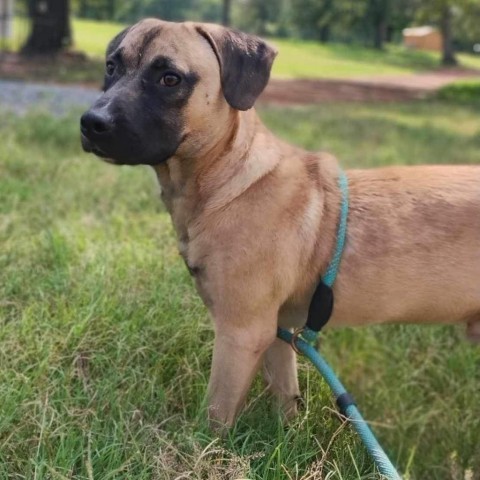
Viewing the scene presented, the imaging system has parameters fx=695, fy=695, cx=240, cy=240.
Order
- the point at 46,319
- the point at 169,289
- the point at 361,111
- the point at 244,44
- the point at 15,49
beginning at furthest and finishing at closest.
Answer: the point at 15,49
the point at 361,111
the point at 169,289
the point at 46,319
the point at 244,44

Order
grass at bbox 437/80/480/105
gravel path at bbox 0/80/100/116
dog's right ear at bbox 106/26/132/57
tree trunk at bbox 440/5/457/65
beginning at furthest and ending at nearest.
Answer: tree trunk at bbox 440/5/457/65
grass at bbox 437/80/480/105
gravel path at bbox 0/80/100/116
dog's right ear at bbox 106/26/132/57

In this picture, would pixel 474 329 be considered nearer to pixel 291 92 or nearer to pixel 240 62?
pixel 240 62

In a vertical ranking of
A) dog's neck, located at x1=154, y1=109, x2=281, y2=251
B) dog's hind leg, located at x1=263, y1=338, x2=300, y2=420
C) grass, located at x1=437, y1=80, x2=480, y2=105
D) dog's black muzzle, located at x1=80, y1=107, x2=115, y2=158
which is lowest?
grass, located at x1=437, y1=80, x2=480, y2=105

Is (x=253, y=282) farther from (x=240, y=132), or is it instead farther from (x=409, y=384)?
(x=409, y=384)

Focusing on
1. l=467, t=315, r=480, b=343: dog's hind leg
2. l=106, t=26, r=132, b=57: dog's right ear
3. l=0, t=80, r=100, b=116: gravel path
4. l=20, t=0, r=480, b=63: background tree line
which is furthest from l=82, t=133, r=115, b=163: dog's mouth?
l=20, t=0, r=480, b=63: background tree line

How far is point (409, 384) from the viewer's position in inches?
139

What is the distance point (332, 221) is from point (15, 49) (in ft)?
56.6

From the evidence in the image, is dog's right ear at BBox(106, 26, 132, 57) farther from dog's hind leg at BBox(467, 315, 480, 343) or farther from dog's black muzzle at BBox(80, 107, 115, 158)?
dog's hind leg at BBox(467, 315, 480, 343)

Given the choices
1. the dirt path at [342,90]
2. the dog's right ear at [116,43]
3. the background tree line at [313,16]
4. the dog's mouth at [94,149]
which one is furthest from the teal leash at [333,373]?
the background tree line at [313,16]

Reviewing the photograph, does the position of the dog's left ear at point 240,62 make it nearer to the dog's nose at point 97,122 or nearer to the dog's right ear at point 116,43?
the dog's right ear at point 116,43

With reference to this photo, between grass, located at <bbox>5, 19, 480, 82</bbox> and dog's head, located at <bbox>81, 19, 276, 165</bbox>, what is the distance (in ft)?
37.7

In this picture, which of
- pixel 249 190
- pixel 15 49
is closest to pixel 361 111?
pixel 15 49

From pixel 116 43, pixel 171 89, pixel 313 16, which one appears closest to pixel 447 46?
pixel 313 16

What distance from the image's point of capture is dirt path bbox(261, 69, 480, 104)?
14.7 meters
